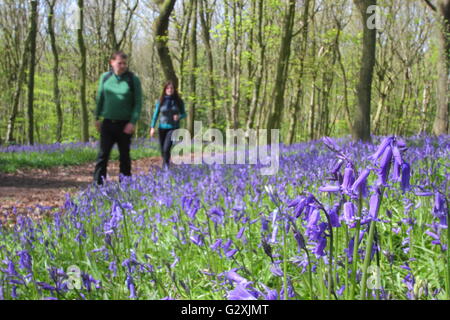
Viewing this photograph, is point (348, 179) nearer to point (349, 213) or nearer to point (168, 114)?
point (349, 213)

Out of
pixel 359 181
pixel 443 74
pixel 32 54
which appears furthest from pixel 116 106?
pixel 32 54

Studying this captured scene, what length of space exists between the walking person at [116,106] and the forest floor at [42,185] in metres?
0.68

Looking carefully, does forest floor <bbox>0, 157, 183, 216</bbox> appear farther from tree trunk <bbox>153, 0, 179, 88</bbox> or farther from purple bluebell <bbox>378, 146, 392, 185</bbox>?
purple bluebell <bbox>378, 146, 392, 185</bbox>

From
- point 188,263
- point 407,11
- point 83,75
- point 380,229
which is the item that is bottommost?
point 188,263

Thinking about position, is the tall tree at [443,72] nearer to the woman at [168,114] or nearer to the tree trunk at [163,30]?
the woman at [168,114]

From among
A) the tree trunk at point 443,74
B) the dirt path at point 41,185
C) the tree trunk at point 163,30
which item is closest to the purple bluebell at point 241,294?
the dirt path at point 41,185

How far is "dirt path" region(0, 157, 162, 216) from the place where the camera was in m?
6.71

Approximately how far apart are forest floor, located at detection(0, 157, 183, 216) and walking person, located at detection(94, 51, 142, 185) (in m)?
0.68

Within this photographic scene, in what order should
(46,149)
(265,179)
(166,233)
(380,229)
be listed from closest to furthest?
(380,229) → (166,233) → (265,179) → (46,149)

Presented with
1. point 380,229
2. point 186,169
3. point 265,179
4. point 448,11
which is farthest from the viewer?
point 448,11

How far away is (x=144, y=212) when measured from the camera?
3.71 meters
